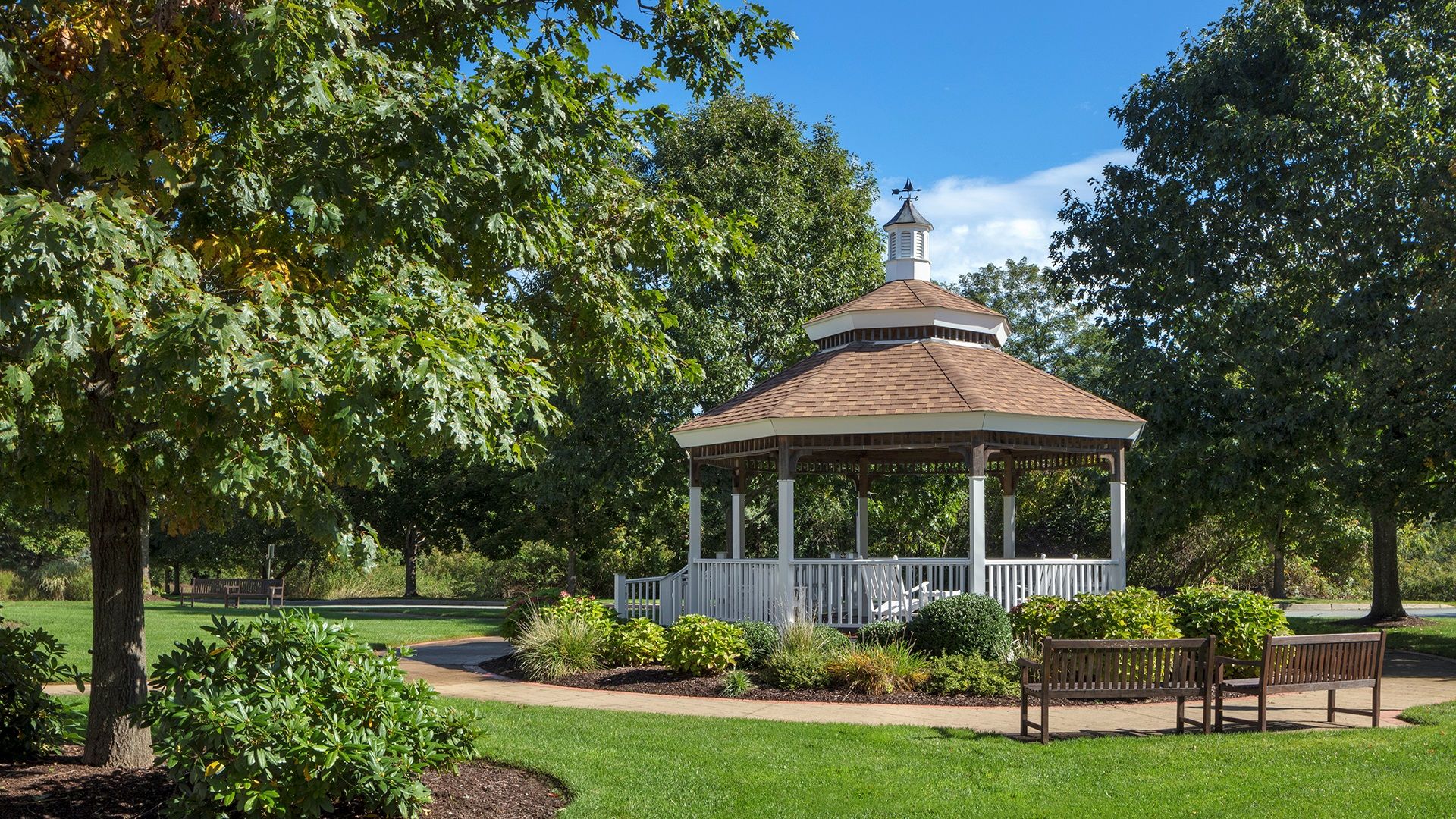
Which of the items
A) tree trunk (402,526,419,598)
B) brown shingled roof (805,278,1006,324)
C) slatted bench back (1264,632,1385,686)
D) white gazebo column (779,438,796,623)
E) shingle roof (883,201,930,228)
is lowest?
tree trunk (402,526,419,598)

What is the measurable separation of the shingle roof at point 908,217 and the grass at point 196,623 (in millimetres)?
11574

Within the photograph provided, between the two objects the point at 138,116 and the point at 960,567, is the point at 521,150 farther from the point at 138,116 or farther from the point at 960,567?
the point at 960,567

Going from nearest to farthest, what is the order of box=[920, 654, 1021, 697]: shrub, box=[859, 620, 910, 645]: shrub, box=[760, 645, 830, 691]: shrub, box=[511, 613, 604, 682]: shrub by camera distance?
box=[920, 654, 1021, 697]: shrub, box=[760, 645, 830, 691]: shrub, box=[511, 613, 604, 682]: shrub, box=[859, 620, 910, 645]: shrub

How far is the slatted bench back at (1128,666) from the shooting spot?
10.5 m

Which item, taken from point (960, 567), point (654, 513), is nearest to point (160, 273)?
point (960, 567)

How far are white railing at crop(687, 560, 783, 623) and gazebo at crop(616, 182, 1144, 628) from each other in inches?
0.9

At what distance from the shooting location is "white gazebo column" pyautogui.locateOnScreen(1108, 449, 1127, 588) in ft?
57.5

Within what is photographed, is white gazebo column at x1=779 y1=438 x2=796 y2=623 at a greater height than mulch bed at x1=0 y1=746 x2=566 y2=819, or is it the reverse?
white gazebo column at x1=779 y1=438 x2=796 y2=623

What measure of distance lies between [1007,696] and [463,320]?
8.59m

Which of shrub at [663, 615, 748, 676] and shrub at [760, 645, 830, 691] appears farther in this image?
shrub at [663, 615, 748, 676]

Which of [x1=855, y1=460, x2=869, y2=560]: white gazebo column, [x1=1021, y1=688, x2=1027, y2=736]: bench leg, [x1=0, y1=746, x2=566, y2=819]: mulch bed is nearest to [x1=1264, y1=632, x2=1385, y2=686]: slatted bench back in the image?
[x1=1021, y1=688, x2=1027, y2=736]: bench leg

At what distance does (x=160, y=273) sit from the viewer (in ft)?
19.1

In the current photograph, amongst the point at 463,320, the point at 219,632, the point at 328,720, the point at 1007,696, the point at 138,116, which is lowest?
the point at 1007,696

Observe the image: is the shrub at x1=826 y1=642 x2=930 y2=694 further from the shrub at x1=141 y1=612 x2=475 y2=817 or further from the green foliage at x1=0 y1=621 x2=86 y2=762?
the green foliage at x1=0 y1=621 x2=86 y2=762
